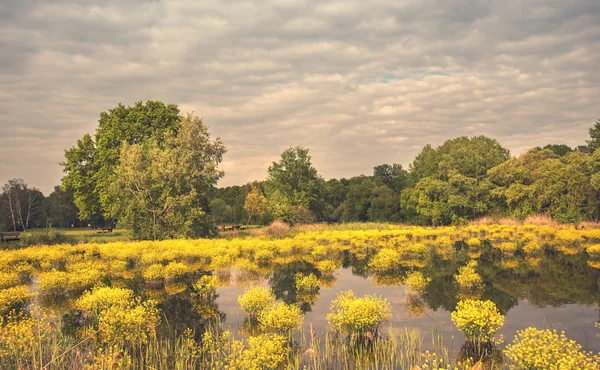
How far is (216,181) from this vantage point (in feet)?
164

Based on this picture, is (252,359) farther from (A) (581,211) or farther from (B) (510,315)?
(A) (581,211)

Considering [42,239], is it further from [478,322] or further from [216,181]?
[478,322]

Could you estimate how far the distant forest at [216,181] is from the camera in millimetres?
45000

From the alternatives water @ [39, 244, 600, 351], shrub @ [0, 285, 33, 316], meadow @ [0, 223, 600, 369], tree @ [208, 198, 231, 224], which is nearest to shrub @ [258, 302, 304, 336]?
meadow @ [0, 223, 600, 369]

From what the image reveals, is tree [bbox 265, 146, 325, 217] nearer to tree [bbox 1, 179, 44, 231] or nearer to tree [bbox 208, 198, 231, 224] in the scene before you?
tree [bbox 208, 198, 231, 224]

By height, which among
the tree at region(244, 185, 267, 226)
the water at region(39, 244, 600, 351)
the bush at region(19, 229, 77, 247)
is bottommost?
the water at region(39, 244, 600, 351)

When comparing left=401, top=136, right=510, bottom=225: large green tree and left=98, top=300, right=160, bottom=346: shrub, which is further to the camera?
left=401, top=136, right=510, bottom=225: large green tree

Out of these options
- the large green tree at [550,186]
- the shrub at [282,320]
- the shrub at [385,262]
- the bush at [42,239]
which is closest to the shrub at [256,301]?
the shrub at [282,320]

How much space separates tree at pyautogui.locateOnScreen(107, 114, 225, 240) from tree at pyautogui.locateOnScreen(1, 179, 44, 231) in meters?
63.4

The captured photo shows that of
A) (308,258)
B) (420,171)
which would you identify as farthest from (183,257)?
(420,171)

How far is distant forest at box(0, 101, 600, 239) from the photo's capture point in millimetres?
45000

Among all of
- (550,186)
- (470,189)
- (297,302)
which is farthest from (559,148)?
(297,302)

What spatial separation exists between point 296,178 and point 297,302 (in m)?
52.2

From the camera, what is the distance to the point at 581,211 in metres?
52.8
